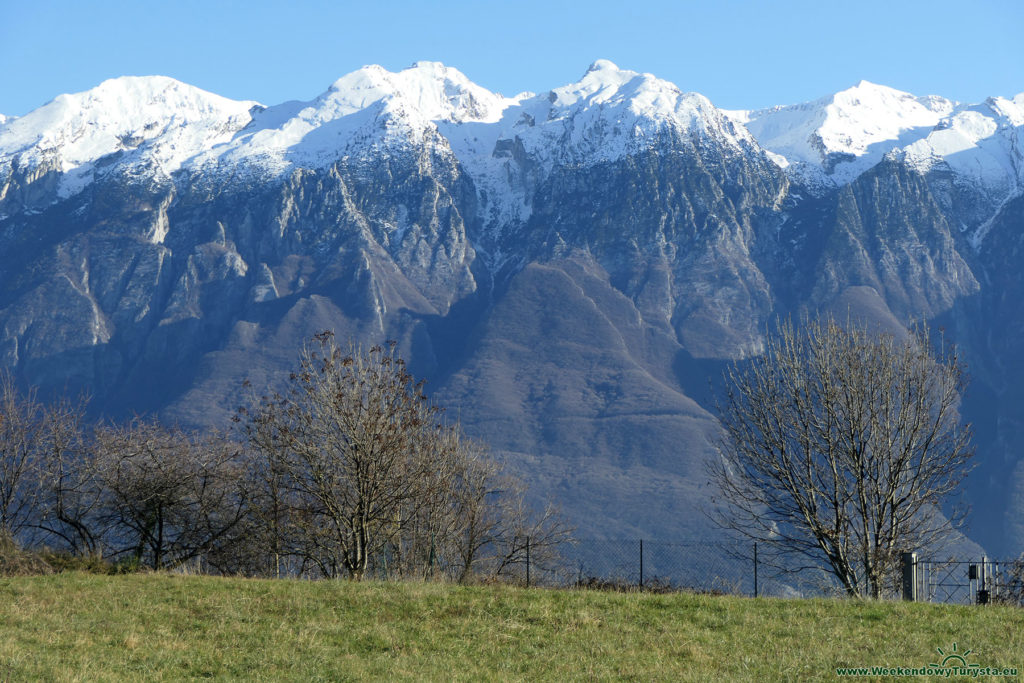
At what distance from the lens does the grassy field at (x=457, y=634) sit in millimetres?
18922

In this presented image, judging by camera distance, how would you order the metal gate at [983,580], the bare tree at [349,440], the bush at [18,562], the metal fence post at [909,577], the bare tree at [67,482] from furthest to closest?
the bare tree at [67,482], the bare tree at [349,440], the bush at [18,562], the metal fence post at [909,577], the metal gate at [983,580]

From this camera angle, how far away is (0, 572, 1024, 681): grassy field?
1892cm

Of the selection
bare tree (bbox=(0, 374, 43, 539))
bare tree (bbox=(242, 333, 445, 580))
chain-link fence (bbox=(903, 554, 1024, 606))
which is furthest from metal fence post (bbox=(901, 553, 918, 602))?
bare tree (bbox=(0, 374, 43, 539))

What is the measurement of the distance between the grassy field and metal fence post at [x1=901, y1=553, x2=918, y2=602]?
4628mm

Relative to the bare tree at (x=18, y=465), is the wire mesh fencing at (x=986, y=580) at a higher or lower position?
lower

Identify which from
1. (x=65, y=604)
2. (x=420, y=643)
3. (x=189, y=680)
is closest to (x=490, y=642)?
(x=420, y=643)

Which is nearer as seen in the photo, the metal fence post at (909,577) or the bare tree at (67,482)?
the metal fence post at (909,577)

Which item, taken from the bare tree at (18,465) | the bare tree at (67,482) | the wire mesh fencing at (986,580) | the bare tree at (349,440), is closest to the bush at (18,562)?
the bare tree at (67,482)

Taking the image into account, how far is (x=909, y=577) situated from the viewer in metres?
Result: 28.9

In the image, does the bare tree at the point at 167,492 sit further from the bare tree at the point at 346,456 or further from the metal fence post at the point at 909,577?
the metal fence post at the point at 909,577

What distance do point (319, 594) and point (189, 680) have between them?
7.24 m

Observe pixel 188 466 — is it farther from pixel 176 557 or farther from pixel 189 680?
pixel 189 680

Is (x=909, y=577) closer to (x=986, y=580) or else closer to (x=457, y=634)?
(x=986, y=580)

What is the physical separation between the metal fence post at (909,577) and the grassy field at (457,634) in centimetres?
463
